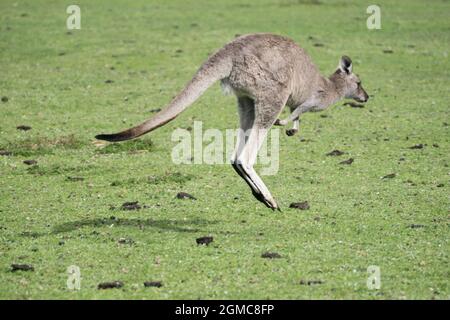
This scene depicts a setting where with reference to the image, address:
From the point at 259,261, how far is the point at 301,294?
2.36 ft

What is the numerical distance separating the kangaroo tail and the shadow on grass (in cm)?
106

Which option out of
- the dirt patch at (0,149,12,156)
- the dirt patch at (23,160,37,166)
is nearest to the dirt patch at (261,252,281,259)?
the dirt patch at (23,160,37,166)

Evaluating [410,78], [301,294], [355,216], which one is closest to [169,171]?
[355,216]

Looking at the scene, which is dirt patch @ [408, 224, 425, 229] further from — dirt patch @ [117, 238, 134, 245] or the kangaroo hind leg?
dirt patch @ [117, 238, 134, 245]

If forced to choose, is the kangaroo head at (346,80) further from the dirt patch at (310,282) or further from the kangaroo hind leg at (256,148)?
the dirt patch at (310,282)

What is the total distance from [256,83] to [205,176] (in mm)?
2032

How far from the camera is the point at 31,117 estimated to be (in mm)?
11375

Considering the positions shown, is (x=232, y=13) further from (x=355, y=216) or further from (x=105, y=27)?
(x=355, y=216)

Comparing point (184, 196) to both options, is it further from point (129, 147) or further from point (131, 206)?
point (129, 147)

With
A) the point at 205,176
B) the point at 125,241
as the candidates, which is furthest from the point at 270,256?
the point at 205,176

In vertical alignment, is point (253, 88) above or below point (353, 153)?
above

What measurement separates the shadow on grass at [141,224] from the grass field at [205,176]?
0.08 feet

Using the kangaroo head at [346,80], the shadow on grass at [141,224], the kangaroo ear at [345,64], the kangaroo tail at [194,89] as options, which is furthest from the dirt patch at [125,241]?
the kangaroo ear at [345,64]

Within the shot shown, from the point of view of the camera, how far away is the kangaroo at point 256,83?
6938 mm
